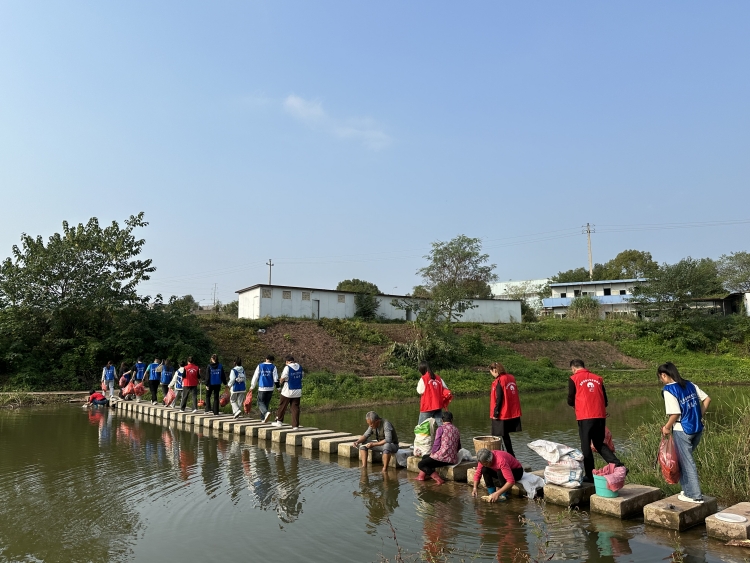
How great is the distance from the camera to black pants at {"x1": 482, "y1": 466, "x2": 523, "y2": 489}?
7.18 meters

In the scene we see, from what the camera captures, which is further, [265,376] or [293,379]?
[265,376]

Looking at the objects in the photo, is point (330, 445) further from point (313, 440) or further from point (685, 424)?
point (685, 424)

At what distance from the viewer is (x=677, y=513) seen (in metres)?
5.64

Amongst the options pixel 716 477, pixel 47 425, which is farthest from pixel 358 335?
pixel 716 477

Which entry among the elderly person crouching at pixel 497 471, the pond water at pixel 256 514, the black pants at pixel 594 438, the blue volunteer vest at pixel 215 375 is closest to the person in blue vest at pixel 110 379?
the blue volunteer vest at pixel 215 375

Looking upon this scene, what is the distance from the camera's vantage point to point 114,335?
82.3 ft

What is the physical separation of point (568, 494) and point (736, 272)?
60780mm

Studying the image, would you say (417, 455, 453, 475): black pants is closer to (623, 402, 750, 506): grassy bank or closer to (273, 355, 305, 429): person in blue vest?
(623, 402, 750, 506): grassy bank

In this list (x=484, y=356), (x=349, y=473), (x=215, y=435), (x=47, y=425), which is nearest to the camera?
(x=349, y=473)

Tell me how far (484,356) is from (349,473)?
80.5 feet

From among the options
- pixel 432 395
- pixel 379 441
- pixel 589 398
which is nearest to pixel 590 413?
pixel 589 398

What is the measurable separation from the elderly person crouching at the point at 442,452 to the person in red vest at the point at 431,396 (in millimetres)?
917

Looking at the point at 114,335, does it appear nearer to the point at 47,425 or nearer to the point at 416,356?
the point at 47,425

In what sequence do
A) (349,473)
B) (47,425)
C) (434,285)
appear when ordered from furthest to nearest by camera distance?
(434,285), (47,425), (349,473)
